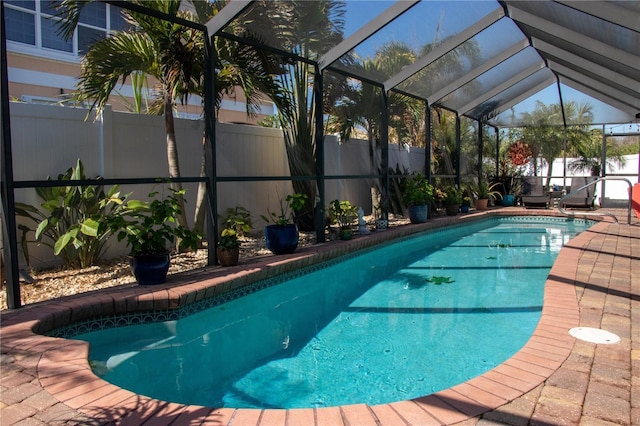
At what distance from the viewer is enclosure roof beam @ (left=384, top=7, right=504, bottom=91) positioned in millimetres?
8219

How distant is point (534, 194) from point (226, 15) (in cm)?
1167

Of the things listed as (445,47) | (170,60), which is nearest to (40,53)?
(170,60)

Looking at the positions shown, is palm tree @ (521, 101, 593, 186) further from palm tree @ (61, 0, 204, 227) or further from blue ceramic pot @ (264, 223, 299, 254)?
palm tree @ (61, 0, 204, 227)

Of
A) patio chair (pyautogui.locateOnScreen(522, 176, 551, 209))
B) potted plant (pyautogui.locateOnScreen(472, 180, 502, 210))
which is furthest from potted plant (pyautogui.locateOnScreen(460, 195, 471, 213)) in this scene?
patio chair (pyautogui.locateOnScreen(522, 176, 551, 209))

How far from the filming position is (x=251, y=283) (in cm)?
508

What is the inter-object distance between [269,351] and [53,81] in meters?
9.09

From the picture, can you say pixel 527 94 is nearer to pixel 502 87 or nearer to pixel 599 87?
pixel 502 87

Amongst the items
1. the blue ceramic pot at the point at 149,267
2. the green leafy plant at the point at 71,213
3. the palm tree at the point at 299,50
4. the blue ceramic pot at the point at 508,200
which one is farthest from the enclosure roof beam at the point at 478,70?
the blue ceramic pot at the point at 149,267

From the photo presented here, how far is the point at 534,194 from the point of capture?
13.9 meters

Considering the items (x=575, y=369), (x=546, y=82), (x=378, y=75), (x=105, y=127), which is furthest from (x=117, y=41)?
(x=546, y=82)

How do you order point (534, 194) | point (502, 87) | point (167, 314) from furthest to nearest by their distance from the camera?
point (534, 194)
point (502, 87)
point (167, 314)

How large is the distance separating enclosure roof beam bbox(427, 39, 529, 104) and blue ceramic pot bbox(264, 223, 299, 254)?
6616mm

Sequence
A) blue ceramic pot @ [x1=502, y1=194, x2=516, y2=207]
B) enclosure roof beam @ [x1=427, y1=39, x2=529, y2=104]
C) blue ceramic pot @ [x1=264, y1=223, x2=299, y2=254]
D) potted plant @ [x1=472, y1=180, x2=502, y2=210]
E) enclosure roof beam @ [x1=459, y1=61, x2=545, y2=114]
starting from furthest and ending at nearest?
1. blue ceramic pot @ [x1=502, y1=194, x2=516, y2=207]
2. potted plant @ [x1=472, y1=180, x2=502, y2=210]
3. enclosure roof beam @ [x1=459, y1=61, x2=545, y2=114]
4. enclosure roof beam @ [x1=427, y1=39, x2=529, y2=104]
5. blue ceramic pot @ [x1=264, y1=223, x2=299, y2=254]

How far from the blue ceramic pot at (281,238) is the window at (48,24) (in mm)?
5960
